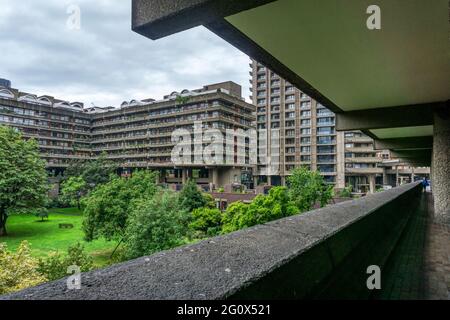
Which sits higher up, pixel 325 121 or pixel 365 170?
pixel 325 121

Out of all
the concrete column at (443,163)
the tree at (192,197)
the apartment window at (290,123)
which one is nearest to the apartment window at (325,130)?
the apartment window at (290,123)

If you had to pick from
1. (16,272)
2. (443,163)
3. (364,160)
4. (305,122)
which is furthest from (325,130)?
(16,272)

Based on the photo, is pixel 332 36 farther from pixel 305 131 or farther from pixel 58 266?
pixel 305 131

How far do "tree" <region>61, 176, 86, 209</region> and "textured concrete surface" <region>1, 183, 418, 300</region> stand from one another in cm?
5014

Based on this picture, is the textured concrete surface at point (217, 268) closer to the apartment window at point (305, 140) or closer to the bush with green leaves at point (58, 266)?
the bush with green leaves at point (58, 266)

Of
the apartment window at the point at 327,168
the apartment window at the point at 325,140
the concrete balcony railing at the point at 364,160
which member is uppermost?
the apartment window at the point at 325,140

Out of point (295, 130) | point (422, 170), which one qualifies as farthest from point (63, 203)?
point (422, 170)

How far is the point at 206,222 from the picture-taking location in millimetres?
29609

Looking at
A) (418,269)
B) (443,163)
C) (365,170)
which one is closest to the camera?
(418,269)

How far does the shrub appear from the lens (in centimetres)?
967

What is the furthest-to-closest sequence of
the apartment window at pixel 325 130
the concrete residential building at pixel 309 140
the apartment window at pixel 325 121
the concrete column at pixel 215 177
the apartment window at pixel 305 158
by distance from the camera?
the apartment window at pixel 305 158
the apartment window at pixel 325 130
the apartment window at pixel 325 121
the concrete residential building at pixel 309 140
the concrete column at pixel 215 177

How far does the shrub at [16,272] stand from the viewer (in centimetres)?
967

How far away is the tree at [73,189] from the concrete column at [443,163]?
4749cm

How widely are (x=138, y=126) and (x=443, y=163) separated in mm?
61031
